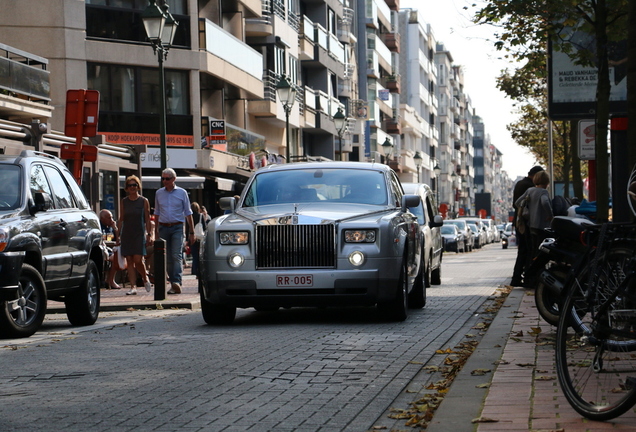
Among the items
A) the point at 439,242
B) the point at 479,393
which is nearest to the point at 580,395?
the point at 479,393

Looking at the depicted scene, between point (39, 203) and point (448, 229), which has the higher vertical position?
point (39, 203)

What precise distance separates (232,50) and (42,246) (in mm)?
34050

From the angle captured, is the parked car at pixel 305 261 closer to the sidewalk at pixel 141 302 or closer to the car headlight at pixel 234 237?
the car headlight at pixel 234 237

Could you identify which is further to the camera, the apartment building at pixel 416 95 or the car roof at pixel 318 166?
the apartment building at pixel 416 95

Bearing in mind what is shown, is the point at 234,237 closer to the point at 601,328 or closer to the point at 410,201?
the point at 410,201

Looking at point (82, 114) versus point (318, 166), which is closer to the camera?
point (318, 166)

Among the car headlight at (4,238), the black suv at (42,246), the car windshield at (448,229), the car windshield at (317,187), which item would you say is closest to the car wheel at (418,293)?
the car windshield at (317,187)

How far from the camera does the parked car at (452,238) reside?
180 ft

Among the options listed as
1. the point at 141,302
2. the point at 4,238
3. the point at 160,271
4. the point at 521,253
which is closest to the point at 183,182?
the point at 521,253

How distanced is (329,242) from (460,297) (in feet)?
19.2

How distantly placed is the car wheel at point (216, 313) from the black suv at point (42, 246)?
153 centimetres

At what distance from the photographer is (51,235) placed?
1241 centimetres

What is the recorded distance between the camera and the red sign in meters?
18.7

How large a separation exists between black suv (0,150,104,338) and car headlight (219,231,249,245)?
5.85 ft
